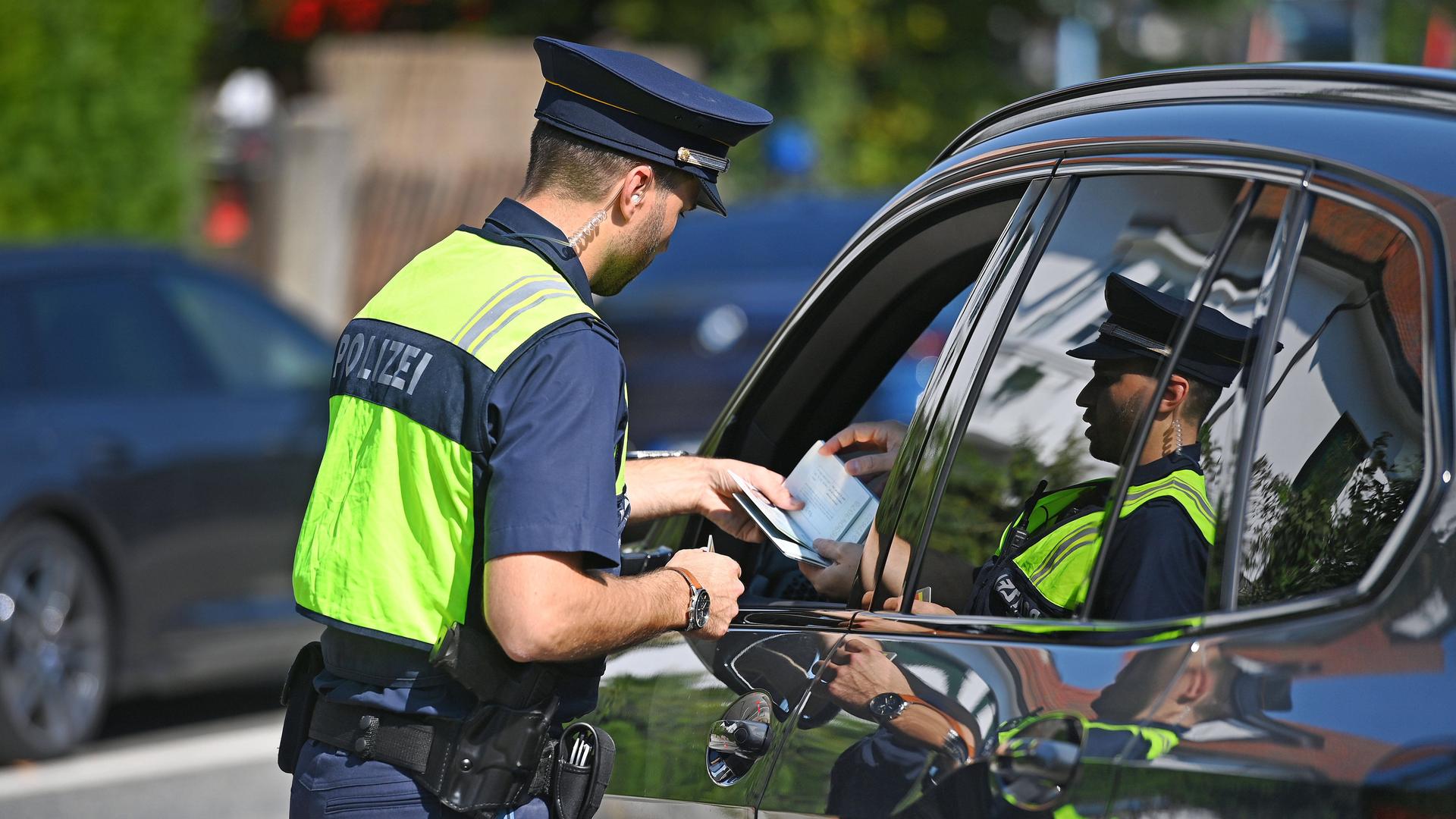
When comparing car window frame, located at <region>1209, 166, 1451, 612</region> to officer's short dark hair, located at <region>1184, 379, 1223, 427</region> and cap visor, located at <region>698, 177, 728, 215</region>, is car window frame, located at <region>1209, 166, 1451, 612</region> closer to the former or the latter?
officer's short dark hair, located at <region>1184, 379, 1223, 427</region>

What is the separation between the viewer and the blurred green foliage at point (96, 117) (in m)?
11.2

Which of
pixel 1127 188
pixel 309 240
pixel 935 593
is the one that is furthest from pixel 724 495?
pixel 309 240

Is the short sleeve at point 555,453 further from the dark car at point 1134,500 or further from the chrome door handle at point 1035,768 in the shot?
the chrome door handle at point 1035,768

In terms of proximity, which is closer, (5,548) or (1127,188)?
(1127,188)

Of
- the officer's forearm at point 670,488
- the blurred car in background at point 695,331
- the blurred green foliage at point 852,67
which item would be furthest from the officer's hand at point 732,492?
the blurred green foliage at point 852,67

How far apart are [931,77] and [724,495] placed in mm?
17064

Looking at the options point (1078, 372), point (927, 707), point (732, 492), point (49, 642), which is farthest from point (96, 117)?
point (927, 707)

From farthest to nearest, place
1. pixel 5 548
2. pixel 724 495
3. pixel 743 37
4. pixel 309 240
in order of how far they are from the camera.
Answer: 1. pixel 743 37
2. pixel 309 240
3. pixel 5 548
4. pixel 724 495

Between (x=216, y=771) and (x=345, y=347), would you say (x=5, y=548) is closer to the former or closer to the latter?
(x=216, y=771)

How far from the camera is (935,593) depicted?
237 cm

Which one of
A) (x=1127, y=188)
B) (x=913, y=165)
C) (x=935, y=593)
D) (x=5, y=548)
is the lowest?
(x=5, y=548)

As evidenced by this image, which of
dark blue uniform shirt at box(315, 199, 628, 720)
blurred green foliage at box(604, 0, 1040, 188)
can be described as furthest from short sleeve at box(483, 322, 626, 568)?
blurred green foliage at box(604, 0, 1040, 188)

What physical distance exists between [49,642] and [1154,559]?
17.2 feet

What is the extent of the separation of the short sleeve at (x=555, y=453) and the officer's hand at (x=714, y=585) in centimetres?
22
